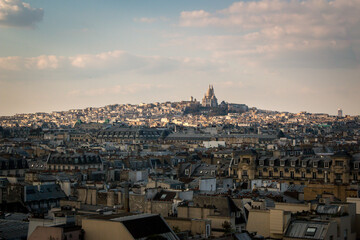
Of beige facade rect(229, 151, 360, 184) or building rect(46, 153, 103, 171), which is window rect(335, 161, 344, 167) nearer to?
beige facade rect(229, 151, 360, 184)

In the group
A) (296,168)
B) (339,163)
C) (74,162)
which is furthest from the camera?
(74,162)

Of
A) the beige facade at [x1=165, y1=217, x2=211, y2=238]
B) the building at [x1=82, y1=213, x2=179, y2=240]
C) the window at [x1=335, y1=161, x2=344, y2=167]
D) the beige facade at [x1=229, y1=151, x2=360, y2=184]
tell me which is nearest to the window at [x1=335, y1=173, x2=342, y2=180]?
the beige facade at [x1=229, y1=151, x2=360, y2=184]

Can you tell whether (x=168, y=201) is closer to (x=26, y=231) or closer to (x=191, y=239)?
(x=26, y=231)

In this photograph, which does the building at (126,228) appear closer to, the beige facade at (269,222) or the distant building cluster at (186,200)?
the distant building cluster at (186,200)

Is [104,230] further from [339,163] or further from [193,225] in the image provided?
[339,163]

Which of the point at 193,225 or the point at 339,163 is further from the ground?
the point at 339,163

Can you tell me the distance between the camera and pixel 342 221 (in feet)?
74.4

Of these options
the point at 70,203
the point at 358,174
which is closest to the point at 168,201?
the point at 70,203

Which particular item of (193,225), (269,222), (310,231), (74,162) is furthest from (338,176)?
(310,231)

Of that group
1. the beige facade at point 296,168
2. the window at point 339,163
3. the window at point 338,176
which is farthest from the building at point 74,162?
the window at point 338,176

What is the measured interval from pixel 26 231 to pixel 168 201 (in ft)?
25.7

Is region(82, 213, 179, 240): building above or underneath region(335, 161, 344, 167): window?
underneath

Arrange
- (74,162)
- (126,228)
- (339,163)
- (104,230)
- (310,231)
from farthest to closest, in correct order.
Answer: (74,162) → (339,163) → (310,231) → (104,230) → (126,228)

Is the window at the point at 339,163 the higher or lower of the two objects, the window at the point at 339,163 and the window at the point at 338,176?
the higher
